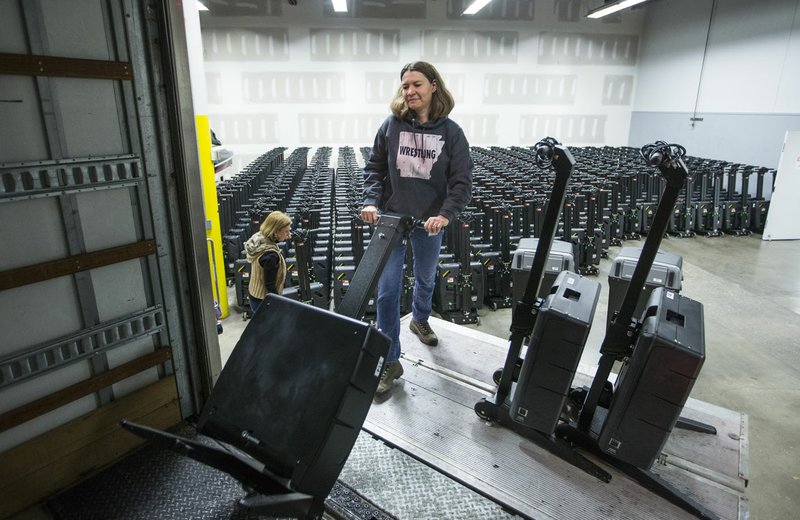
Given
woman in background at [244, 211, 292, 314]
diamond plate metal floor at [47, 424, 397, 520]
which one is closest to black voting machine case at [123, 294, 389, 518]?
diamond plate metal floor at [47, 424, 397, 520]

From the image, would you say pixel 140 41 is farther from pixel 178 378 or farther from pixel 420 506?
pixel 420 506

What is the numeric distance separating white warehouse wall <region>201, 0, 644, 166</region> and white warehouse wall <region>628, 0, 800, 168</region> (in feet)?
4.32

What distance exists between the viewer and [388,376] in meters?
2.62

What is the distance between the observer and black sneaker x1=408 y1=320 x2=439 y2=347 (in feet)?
10.3

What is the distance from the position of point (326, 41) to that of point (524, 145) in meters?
7.74

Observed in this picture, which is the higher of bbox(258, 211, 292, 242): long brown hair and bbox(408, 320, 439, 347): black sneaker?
bbox(258, 211, 292, 242): long brown hair

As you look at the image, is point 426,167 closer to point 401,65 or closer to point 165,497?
point 165,497

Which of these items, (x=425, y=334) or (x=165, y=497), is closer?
(x=165, y=497)

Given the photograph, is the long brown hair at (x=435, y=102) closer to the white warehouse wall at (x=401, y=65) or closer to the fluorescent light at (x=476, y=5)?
the fluorescent light at (x=476, y=5)

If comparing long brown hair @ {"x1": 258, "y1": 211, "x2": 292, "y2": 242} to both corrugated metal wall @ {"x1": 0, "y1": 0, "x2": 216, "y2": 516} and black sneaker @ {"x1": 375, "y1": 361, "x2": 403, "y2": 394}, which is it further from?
black sneaker @ {"x1": 375, "y1": 361, "x2": 403, "y2": 394}

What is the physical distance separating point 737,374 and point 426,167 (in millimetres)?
3279

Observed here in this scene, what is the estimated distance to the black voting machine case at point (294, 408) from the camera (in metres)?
1.53

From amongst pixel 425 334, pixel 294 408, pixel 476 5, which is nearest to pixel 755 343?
pixel 425 334

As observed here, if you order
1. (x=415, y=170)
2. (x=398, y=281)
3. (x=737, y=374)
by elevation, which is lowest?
(x=737, y=374)
